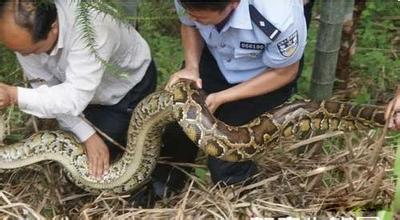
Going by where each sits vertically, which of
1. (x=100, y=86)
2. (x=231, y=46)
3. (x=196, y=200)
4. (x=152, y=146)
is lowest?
(x=196, y=200)

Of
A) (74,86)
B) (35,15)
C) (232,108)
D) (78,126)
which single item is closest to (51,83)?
(78,126)

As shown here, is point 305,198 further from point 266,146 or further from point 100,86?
point 100,86

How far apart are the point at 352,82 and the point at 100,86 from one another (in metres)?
1.70

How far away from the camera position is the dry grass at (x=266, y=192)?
281 cm

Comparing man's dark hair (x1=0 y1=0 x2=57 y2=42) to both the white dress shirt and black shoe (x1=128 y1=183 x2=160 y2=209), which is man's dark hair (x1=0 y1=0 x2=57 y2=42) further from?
black shoe (x1=128 y1=183 x2=160 y2=209)

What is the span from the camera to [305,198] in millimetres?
2910

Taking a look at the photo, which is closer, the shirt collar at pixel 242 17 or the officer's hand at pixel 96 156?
the shirt collar at pixel 242 17

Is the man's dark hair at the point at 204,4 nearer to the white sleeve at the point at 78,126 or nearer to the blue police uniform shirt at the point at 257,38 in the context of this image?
the blue police uniform shirt at the point at 257,38

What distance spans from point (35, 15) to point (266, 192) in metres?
1.19

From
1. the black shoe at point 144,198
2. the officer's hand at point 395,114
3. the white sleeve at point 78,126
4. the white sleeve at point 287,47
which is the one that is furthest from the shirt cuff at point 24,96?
the officer's hand at point 395,114

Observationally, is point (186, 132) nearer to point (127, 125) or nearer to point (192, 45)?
point (192, 45)

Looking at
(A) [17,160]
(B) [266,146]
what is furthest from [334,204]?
(A) [17,160]

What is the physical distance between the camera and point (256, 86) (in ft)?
8.87

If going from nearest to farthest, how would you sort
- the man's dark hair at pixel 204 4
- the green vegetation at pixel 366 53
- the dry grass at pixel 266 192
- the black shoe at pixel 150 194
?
the man's dark hair at pixel 204 4
the dry grass at pixel 266 192
the black shoe at pixel 150 194
the green vegetation at pixel 366 53
